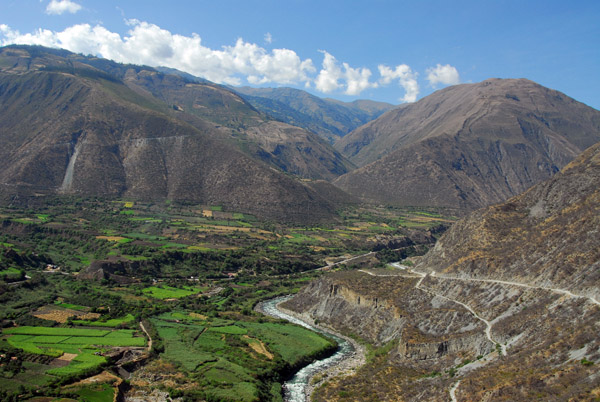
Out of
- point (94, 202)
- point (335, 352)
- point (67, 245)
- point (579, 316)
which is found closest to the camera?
point (579, 316)

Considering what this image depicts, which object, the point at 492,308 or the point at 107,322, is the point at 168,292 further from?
the point at 492,308

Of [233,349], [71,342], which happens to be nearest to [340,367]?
[233,349]

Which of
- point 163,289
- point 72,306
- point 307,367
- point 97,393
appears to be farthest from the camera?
point 163,289

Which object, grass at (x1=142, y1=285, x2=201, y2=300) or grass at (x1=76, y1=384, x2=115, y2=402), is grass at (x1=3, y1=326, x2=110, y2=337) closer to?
grass at (x1=76, y1=384, x2=115, y2=402)

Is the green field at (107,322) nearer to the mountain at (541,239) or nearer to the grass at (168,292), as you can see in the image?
the grass at (168,292)

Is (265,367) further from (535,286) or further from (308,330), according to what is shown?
(535,286)

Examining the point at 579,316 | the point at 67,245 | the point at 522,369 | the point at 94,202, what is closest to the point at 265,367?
the point at 522,369

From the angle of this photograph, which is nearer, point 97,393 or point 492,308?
point 97,393

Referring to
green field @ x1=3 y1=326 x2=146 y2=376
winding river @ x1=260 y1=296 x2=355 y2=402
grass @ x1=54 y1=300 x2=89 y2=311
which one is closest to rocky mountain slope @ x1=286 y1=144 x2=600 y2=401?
winding river @ x1=260 y1=296 x2=355 y2=402
